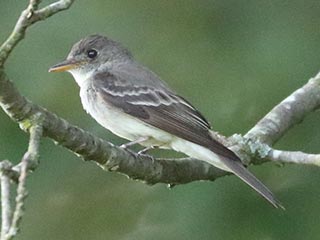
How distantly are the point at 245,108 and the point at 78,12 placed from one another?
1.04m

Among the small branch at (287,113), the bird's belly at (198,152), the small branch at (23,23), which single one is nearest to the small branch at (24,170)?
the small branch at (23,23)

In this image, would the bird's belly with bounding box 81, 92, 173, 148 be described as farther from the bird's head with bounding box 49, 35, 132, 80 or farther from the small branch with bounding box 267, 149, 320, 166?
the small branch with bounding box 267, 149, 320, 166

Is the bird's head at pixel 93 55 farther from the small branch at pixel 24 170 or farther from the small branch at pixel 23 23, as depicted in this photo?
the small branch at pixel 23 23

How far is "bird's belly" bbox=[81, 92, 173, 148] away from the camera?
5.19m

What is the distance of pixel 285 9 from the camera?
5.84 m

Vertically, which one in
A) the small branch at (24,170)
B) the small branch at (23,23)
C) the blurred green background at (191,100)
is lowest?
the blurred green background at (191,100)

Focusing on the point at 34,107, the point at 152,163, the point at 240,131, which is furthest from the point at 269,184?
the point at 34,107

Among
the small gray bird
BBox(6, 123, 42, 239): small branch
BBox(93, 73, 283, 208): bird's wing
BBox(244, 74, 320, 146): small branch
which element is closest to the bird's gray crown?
the small gray bird

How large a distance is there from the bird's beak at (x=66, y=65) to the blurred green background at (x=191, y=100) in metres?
0.09

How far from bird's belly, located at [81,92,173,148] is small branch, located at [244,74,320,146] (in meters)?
0.41

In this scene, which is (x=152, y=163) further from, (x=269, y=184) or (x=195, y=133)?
(x=269, y=184)

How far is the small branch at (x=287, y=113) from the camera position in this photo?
17.3 feet

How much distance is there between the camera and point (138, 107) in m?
5.36

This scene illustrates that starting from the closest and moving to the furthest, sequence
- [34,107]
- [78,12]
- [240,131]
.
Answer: [34,107]
[240,131]
[78,12]
